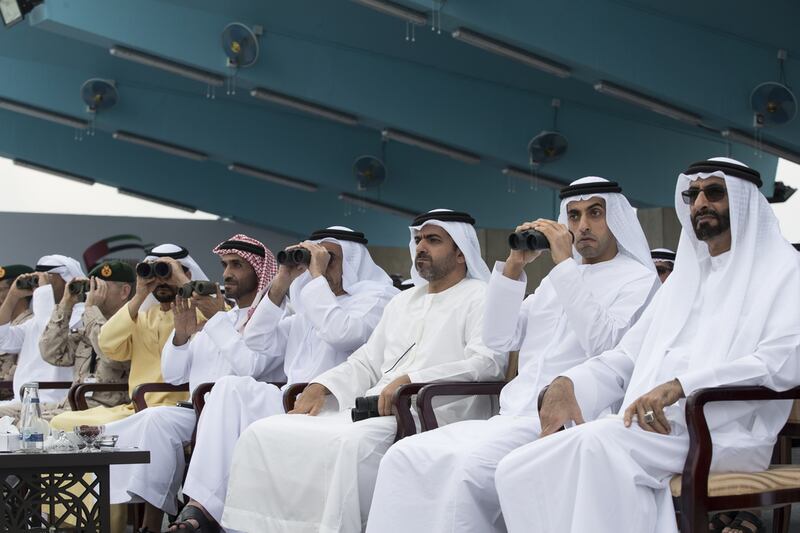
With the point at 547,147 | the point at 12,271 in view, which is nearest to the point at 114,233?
the point at 547,147

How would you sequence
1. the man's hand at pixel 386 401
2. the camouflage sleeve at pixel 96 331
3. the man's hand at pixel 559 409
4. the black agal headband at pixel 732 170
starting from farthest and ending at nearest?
the camouflage sleeve at pixel 96 331 < the man's hand at pixel 386 401 < the man's hand at pixel 559 409 < the black agal headband at pixel 732 170

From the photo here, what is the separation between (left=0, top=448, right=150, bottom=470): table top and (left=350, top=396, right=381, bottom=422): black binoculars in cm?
69

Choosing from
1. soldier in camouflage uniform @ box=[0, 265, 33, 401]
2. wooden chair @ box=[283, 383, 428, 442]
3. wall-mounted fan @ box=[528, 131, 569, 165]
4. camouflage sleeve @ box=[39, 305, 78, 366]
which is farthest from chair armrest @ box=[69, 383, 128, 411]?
wall-mounted fan @ box=[528, 131, 569, 165]

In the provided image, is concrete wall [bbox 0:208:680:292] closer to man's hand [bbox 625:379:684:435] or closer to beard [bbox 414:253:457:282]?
beard [bbox 414:253:457:282]

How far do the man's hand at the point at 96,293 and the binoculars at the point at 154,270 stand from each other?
0.52 meters

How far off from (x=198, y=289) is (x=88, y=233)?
10231mm

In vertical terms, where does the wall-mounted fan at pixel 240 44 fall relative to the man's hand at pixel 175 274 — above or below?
above

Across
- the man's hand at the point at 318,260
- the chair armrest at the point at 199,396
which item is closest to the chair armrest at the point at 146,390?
the chair armrest at the point at 199,396

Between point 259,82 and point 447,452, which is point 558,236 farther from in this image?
point 259,82

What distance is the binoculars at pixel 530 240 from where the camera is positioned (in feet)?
11.7

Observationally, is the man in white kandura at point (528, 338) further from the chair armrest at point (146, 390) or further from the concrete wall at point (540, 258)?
the concrete wall at point (540, 258)

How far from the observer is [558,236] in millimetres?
3541

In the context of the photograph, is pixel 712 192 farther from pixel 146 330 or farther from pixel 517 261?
pixel 146 330

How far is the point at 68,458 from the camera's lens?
11.5ft
